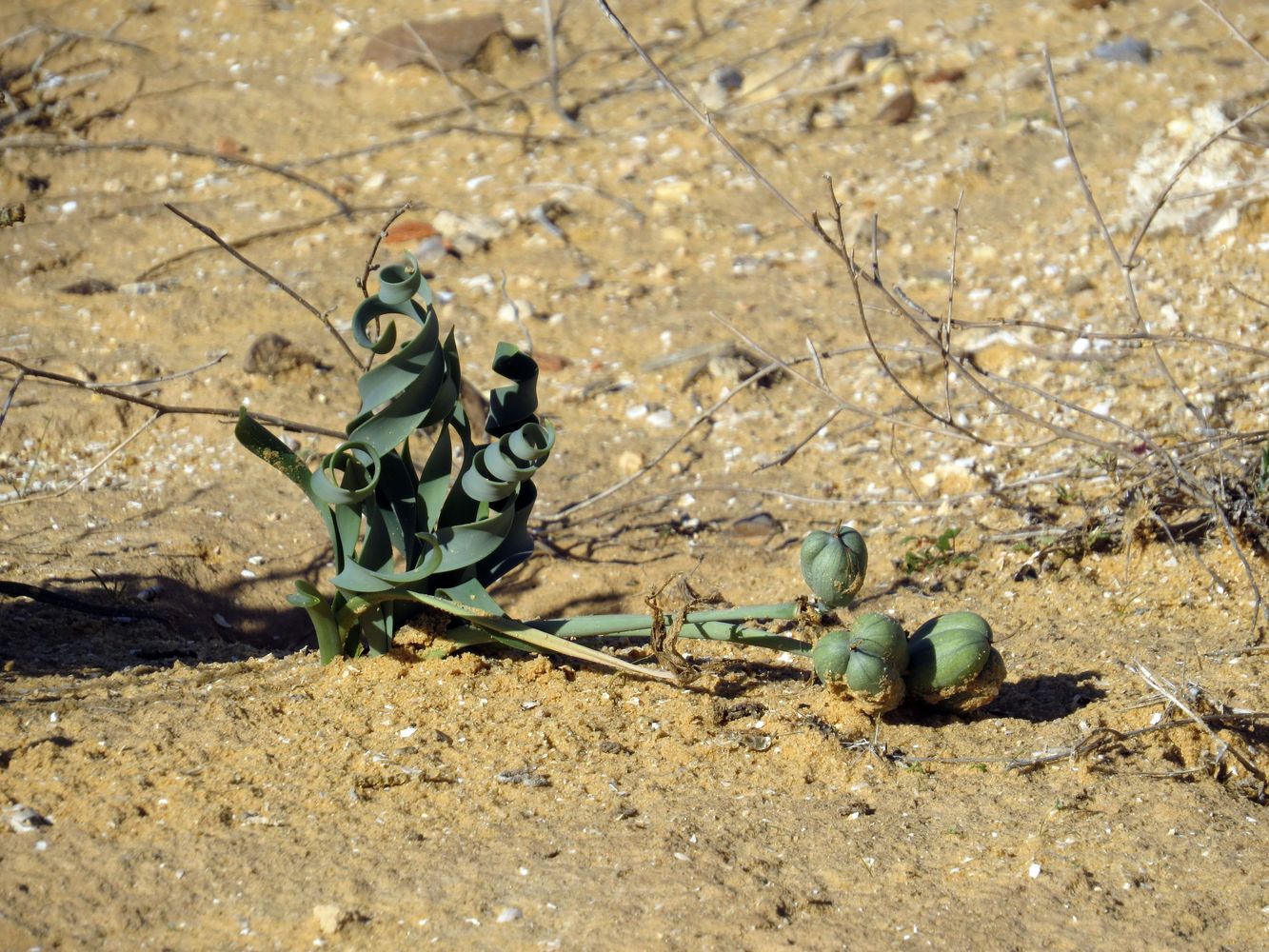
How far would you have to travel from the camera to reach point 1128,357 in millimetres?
3994

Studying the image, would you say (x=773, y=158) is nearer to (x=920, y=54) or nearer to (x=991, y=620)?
(x=920, y=54)

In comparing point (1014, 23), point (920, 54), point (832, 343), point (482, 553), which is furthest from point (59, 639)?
point (1014, 23)

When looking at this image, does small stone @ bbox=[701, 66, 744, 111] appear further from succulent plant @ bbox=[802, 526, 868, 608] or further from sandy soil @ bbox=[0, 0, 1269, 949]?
succulent plant @ bbox=[802, 526, 868, 608]

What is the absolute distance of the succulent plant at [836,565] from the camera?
2.20 meters

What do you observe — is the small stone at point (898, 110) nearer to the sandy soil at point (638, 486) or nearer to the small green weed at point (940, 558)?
the sandy soil at point (638, 486)

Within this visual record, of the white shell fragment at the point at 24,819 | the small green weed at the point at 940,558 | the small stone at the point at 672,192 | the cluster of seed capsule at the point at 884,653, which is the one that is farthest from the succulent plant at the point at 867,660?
the small stone at the point at 672,192

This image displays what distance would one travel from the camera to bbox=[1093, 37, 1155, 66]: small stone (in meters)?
6.01

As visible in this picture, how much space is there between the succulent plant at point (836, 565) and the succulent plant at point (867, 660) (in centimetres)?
6

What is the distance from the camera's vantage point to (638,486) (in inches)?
153

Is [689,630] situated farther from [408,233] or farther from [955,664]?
[408,233]

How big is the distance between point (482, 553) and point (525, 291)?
2.96m

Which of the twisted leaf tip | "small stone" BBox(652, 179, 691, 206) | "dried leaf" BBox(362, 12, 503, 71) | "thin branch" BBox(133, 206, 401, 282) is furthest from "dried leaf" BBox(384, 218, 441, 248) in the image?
the twisted leaf tip

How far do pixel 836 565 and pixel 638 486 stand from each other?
1734 mm

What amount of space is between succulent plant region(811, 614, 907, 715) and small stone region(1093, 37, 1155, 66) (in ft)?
16.0
